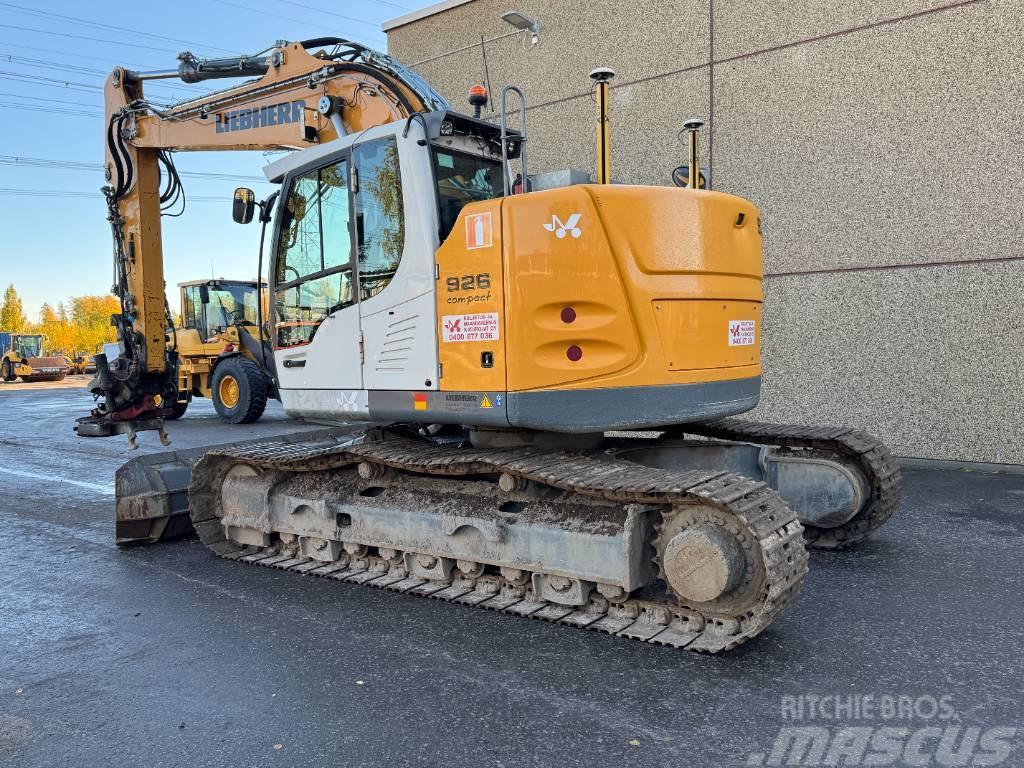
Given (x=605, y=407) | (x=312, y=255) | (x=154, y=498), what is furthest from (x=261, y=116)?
(x=605, y=407)

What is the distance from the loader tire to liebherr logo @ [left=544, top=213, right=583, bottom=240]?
38.1 ft

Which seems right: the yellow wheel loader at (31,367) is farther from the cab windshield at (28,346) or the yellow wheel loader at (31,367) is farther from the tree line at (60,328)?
the tree line at (60,328)

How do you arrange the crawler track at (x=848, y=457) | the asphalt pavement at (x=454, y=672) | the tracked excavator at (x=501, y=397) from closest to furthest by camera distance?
the asphalt pavement at (x=454, y=672)
the tracked excavator at (x=501, y=397)
the crawler track at (x=848, y=457)

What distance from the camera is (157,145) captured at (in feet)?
24.0

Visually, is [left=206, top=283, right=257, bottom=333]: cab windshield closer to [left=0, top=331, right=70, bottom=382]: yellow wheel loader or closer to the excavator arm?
the excavator arm

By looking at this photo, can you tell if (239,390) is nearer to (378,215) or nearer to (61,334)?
(378,215)

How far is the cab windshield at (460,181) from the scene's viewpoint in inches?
190

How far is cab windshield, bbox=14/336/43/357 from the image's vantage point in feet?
141

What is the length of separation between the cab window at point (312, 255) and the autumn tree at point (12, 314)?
103572 millimetres

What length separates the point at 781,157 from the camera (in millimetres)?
9609

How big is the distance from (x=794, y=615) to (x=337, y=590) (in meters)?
2.81

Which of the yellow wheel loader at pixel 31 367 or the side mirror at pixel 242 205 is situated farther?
the yellow wheel loader at pixel 31 367

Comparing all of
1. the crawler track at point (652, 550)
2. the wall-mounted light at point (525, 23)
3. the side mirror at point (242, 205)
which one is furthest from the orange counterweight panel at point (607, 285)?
the wall-mounted light at point (525, 23)

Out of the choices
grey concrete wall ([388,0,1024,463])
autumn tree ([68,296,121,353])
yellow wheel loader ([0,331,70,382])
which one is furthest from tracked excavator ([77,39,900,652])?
autumn tree ([68,296,121,353])
